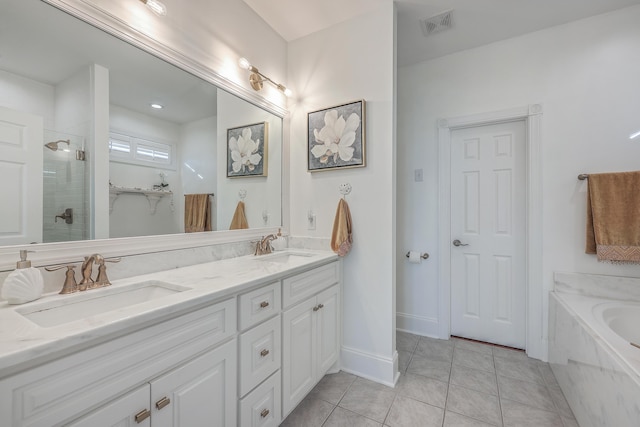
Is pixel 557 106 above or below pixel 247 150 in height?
above

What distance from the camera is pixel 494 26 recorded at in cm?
214

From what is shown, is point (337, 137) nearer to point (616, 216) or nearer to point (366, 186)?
point (366, 186)

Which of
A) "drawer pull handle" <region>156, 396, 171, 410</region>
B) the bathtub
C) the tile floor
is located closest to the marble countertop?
"drawer pull handle" <region>156, 396, 171, 410</region>

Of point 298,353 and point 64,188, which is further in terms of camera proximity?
point 298,353

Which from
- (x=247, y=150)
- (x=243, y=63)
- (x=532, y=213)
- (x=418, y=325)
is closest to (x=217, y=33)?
(x=243, y=63)

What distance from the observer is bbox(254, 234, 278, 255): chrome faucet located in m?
1.94

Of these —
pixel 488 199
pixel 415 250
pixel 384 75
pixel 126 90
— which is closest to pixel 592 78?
pixel 488 199

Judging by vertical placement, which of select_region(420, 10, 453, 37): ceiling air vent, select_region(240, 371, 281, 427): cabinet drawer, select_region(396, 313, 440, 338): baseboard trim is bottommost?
select_region(396, 313, 440, 338): baseboard trim

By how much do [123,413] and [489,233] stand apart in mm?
2727

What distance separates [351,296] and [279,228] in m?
0.79

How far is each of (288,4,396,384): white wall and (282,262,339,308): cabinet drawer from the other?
21 cm

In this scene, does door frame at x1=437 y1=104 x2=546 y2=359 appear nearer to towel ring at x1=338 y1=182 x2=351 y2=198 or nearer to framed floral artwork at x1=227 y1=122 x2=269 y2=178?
towel ring at x1=338 y1=182 x2=351 y2=198

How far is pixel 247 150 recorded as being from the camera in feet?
6.54

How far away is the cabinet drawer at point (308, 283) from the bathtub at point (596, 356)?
1.43 metres
